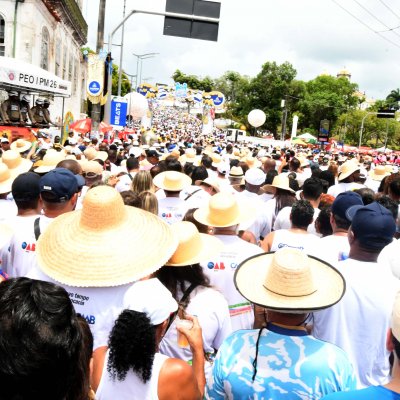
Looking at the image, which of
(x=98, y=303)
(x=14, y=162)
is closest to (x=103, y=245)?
(x=98, y=303)

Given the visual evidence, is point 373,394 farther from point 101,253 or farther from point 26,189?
point 26,189

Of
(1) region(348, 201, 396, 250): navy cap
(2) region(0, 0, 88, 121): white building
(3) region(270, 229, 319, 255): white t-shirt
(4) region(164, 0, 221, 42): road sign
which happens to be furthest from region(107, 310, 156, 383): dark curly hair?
(2) region(0, 0, 88, 121): white building

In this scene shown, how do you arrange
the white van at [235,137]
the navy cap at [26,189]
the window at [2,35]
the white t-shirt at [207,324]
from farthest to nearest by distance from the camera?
the white van at [235,137], the window at [2,35], the navy cap at [26,189], the white t-shirt at [207,324]

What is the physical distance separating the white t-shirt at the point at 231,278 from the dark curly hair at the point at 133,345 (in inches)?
52.3

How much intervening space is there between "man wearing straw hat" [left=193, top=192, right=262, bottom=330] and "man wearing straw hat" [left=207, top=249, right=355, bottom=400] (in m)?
0.91

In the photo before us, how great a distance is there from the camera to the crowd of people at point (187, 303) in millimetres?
1394

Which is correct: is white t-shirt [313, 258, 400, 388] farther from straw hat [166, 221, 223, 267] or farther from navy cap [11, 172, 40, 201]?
navy cap [11, 172, 40, 201]

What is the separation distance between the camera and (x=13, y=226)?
3.53 meters

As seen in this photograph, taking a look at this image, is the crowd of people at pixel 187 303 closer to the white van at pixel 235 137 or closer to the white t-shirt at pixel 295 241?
the white t-shirt at pixel 295 241

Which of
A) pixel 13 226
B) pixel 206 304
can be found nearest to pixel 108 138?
pixel 13 226

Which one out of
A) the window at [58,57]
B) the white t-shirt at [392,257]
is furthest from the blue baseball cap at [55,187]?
the window at [58,57]

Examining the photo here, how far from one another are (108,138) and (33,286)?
15906mm

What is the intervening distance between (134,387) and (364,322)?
150cm

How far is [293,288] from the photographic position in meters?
2.21
